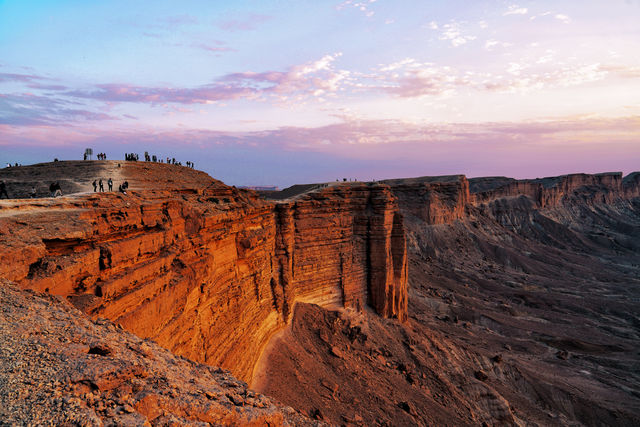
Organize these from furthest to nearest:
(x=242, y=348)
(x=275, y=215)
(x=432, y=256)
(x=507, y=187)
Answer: (x=507, y=187) → (x=432, y=256) → (x=275, y=215) → (x=242, y=348)

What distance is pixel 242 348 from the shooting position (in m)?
15.2

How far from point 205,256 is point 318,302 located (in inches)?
477

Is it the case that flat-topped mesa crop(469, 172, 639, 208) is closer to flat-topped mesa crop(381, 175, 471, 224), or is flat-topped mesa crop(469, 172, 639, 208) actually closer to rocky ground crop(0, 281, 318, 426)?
flat-topped mesa crop(381, 175, 471, 224)

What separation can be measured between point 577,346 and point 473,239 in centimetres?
3140

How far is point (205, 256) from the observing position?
41.1 ft

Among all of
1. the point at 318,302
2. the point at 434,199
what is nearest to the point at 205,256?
the point at 318,302

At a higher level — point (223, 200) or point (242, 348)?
point (223, 200)

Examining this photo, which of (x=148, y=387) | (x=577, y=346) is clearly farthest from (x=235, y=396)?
(x=577, y=346)

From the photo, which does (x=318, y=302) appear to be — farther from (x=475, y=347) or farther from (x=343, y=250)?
(x=475, y=347)

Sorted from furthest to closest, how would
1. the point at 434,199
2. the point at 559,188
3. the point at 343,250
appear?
the point at 559,188
the point at 434,199
the point at 343,250

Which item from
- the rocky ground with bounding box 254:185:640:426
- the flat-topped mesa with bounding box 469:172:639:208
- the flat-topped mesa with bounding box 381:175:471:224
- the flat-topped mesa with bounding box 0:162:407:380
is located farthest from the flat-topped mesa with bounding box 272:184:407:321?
the flat-topped mesa with bounding box 469:172:639:208

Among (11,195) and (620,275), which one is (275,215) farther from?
(620,275)

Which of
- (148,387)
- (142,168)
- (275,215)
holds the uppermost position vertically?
(142,168)

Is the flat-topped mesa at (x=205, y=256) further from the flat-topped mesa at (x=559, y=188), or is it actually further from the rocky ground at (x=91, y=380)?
the flat-topped mesa at (x=559, y=188)
